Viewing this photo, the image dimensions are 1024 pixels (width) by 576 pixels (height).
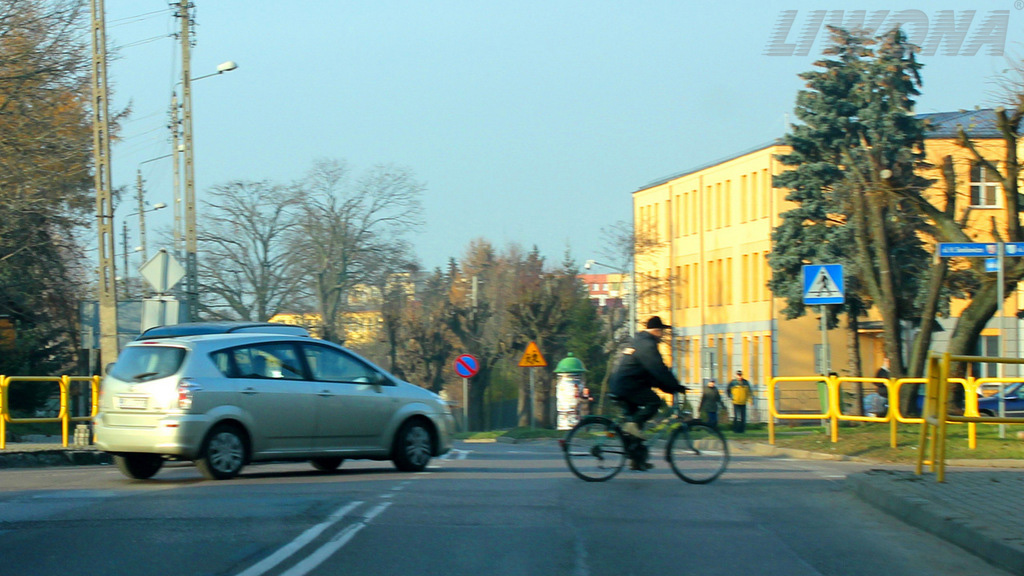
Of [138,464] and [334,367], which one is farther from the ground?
[334,367]

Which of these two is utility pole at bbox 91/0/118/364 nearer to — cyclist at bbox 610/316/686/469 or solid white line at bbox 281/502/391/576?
cyclist at bbox 610/316/686/469

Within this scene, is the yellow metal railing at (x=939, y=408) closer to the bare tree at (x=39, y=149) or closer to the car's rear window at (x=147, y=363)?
the car's rear window at (x=147, y=363)

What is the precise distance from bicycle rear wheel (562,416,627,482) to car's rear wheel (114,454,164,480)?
456 cm

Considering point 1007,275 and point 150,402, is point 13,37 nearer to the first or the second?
point 150,402

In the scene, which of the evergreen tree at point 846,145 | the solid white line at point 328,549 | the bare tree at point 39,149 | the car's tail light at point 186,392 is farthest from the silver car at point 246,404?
the evergreen tree at point 846,145

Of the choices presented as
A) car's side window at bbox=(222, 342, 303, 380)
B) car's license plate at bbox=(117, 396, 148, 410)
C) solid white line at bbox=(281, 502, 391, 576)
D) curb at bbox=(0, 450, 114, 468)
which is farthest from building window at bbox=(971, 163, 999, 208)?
solid white line at bbox=(281, 502, 391, 576)

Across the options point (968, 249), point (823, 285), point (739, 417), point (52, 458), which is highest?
point (968, 249)

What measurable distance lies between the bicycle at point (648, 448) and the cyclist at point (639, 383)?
12 cm

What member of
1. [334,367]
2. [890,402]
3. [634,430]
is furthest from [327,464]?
[890,402]

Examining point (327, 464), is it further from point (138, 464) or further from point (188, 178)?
point (188, 178)

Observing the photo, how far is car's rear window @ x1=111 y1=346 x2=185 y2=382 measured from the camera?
12.4 m

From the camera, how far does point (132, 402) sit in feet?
40.8

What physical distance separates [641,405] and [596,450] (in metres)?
0.65

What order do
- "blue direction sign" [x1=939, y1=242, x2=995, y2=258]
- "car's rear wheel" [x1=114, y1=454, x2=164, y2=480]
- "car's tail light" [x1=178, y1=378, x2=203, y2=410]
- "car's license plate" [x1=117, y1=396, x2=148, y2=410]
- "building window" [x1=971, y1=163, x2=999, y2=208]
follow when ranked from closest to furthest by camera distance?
1. "car's tail light" [x1=178, y1=378, x2=203, y2=410]
2. "car's license plate" [x1=117, y1=396, x2=148, y2=410]
3. "car's rear wheel" [x1=114, y1=454, x2=164, y2=480]
4. "blue direction sign" [x1=939, y1=242, x2=995, y2=258]
5. "building window" [x1=971, y1=163, x2=999, y2=208]
